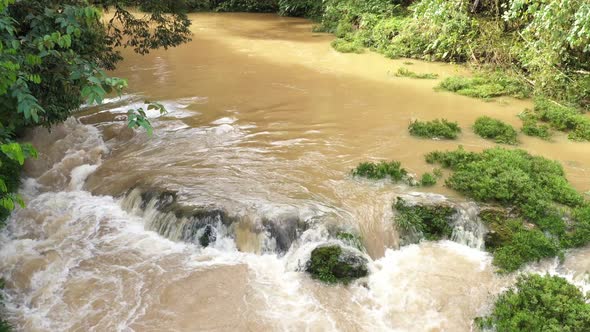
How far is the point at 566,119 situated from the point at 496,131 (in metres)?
1.65

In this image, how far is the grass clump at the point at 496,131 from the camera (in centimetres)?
923

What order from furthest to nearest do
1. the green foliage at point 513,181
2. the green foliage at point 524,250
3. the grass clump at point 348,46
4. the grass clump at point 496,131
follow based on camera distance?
1. the grass clump at point 348,46
2. the grass clump at point 496,131
3. the green foliage at point 513,181
4. the green foliage at point 524,250

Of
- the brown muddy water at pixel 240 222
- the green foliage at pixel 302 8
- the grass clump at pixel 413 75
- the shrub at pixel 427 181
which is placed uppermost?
the green foliage at pixel 302 8

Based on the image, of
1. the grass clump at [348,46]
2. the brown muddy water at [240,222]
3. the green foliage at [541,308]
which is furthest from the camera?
the grass clump at [348,46]

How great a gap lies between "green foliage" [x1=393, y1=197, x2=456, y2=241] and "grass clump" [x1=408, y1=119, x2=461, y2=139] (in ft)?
9.13

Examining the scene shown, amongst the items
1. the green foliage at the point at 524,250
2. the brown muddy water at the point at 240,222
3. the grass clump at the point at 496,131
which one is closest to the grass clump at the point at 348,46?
the brown muddy water at the point at 240,222

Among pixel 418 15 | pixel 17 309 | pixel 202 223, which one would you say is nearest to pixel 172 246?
pixel 202 223

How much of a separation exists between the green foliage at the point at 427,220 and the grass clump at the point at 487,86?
19.7 feet

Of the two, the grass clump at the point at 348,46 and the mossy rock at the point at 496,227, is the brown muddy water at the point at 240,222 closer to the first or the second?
the mossy rock at the point at 496,227

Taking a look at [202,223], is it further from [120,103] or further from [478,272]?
[120,103]

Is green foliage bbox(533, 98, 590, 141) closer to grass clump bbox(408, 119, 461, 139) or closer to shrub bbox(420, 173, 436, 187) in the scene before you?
grass clump bbox(408, 119, 461, 139)

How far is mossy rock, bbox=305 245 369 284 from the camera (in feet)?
19.7

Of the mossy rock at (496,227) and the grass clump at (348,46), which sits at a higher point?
the grass clump at (348,46)

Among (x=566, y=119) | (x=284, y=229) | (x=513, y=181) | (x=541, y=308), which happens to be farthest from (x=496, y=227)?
(x=566, y=119)
